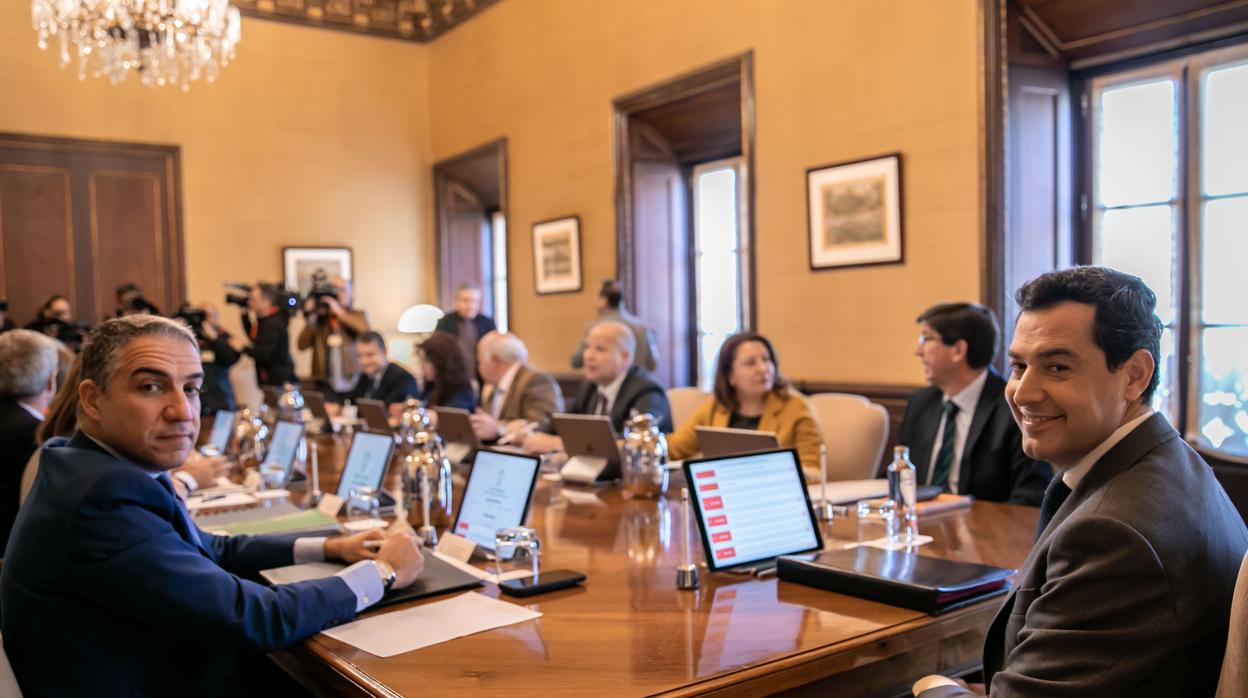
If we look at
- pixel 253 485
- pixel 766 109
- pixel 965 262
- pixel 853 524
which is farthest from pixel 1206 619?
pixel 766 109

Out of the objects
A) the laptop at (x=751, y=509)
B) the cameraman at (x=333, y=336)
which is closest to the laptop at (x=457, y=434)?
the laptop at (x=751, y=509)

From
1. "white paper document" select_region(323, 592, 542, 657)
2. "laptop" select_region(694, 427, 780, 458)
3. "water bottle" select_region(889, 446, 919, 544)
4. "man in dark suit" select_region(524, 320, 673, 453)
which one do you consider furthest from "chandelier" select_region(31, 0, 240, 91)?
"water bottle" select_region(889, 446, 919, 544)

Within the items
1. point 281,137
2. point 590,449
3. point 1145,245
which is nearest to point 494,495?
point 590,449

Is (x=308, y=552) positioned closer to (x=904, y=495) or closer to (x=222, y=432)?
(x=904, y=495)

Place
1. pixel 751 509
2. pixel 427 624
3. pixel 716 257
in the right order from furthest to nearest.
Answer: pixel 716 257, pixel 751 509, pixel 427 624

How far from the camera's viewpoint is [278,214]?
9.81m

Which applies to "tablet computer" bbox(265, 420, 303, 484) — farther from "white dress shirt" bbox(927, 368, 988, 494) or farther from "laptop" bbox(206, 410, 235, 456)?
"white dress shirt" bbox(927, 368, 988, 494)

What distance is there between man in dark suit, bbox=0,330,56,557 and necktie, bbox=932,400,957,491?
116 inches

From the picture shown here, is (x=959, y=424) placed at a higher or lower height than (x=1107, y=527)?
lower

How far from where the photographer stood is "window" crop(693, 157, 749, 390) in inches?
300

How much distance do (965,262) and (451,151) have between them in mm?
6259

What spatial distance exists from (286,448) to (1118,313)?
345cm

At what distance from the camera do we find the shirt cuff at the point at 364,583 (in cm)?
Answer: 198

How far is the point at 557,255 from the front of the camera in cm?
859
